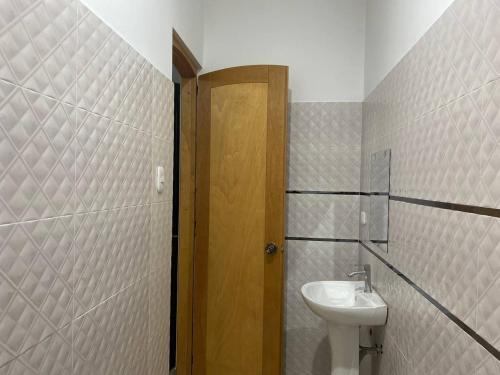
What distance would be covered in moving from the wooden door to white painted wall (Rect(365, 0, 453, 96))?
0.53 meters

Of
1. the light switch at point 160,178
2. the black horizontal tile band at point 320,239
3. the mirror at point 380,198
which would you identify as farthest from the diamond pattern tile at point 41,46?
the black horizontal tile band at point 320,239

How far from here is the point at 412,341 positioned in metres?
1.51

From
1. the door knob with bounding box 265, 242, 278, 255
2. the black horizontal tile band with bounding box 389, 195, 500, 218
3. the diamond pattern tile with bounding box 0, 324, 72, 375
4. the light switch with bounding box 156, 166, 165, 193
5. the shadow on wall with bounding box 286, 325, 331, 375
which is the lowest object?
the shadow on wall with bounding box 286, 325, 331, 375

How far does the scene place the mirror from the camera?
1936 millimetres

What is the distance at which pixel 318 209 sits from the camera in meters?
2.74

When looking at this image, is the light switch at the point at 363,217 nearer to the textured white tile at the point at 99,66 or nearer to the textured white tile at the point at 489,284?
the textured white tile at the point at 489,284

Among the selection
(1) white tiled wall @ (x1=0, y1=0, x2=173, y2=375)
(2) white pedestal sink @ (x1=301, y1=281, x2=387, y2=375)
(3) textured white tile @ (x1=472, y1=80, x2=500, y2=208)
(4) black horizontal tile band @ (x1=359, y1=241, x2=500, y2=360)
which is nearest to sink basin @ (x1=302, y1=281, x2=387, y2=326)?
(2) white pedestal sink @ (x1=301, y1=281, x2=387, y2=375)

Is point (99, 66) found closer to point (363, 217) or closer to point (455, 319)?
point (455, 319)

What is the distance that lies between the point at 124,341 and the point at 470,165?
4.20 ft

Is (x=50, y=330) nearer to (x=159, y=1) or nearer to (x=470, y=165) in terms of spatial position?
(x=470, y=165)

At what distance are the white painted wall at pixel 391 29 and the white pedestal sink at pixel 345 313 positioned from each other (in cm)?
115

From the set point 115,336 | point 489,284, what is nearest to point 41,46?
point 115,336

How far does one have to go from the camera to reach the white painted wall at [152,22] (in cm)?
136

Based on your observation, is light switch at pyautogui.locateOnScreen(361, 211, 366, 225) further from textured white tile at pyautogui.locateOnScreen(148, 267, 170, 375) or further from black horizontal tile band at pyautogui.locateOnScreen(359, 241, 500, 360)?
textured white tile at pyautogui.locateOnScreen(148, 267, 170, 375)
